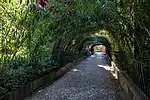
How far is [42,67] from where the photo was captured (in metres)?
9.50

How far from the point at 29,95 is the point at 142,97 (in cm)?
348

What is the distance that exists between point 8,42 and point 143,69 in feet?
8.65

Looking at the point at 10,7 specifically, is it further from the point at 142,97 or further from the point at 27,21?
A: the point at 142,97

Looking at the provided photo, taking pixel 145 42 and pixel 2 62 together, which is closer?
pixel 145 42

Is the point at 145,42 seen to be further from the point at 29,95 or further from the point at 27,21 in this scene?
the point at 29,95

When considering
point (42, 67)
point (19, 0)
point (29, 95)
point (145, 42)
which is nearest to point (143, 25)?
point (145, 42)

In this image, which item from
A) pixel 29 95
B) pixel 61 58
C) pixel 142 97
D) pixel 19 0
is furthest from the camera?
pixel 61 58

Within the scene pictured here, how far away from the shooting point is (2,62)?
5980 mm

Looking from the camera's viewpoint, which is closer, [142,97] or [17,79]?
[142,97]

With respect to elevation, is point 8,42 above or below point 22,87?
above

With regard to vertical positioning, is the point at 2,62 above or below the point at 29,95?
above

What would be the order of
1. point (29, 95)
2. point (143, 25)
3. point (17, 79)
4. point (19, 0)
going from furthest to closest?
1. point (29, 95)
2. point (17, 79)
3. point (19, 0)
4. point (143, 25)

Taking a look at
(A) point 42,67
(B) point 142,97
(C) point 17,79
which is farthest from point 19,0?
(A) point 42,67

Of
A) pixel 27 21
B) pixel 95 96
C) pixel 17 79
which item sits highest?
pixel 27 21
